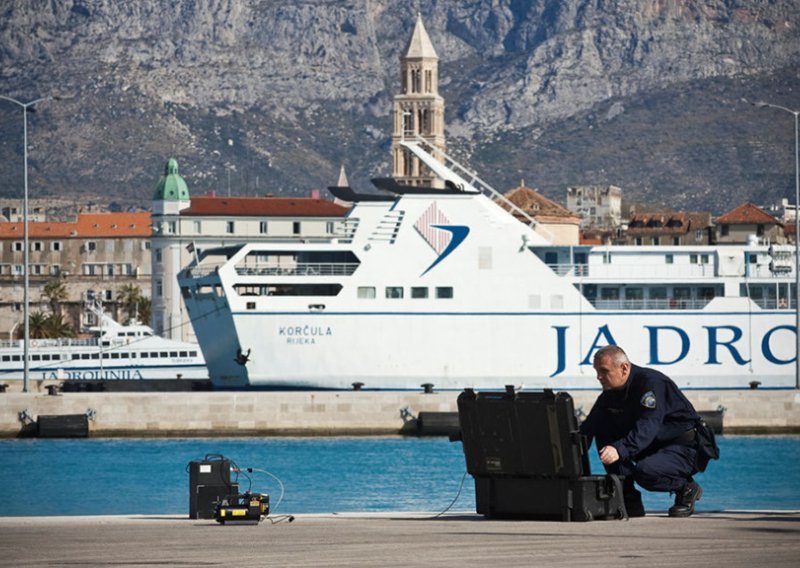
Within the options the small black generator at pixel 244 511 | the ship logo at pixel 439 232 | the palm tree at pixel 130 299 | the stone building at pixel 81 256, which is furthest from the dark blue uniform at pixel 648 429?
the stone building at pixel 81 256

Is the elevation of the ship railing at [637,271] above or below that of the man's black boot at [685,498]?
above

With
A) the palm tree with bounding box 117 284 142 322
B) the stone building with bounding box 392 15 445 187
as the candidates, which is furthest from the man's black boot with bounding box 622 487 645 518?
the stone building with bounding box 392 15 445 187

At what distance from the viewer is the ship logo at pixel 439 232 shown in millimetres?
51594

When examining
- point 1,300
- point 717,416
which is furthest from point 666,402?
point 1,300

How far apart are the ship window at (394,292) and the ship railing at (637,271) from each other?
4337mm

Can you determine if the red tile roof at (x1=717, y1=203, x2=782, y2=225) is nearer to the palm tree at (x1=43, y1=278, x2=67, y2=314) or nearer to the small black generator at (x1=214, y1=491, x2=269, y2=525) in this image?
the palm tree at (x1=43, y1=278, x2=67, y2=314)

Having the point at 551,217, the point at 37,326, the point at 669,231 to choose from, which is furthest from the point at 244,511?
the point at 669,231

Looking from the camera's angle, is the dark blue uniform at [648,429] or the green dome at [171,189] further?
the green dome at [171,189]

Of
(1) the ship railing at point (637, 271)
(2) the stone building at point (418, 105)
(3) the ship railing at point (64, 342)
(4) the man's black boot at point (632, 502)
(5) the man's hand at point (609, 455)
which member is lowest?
(4) the man's black boot at point (632, 502)

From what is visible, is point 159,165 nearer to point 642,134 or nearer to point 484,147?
point 484,147

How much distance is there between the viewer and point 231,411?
40375mm

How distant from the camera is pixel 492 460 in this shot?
45.0ft

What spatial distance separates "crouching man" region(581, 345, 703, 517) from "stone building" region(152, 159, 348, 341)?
83.1 metres

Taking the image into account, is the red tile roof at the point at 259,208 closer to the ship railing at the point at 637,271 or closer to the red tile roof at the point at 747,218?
the red tile roof at the point at 747,218
